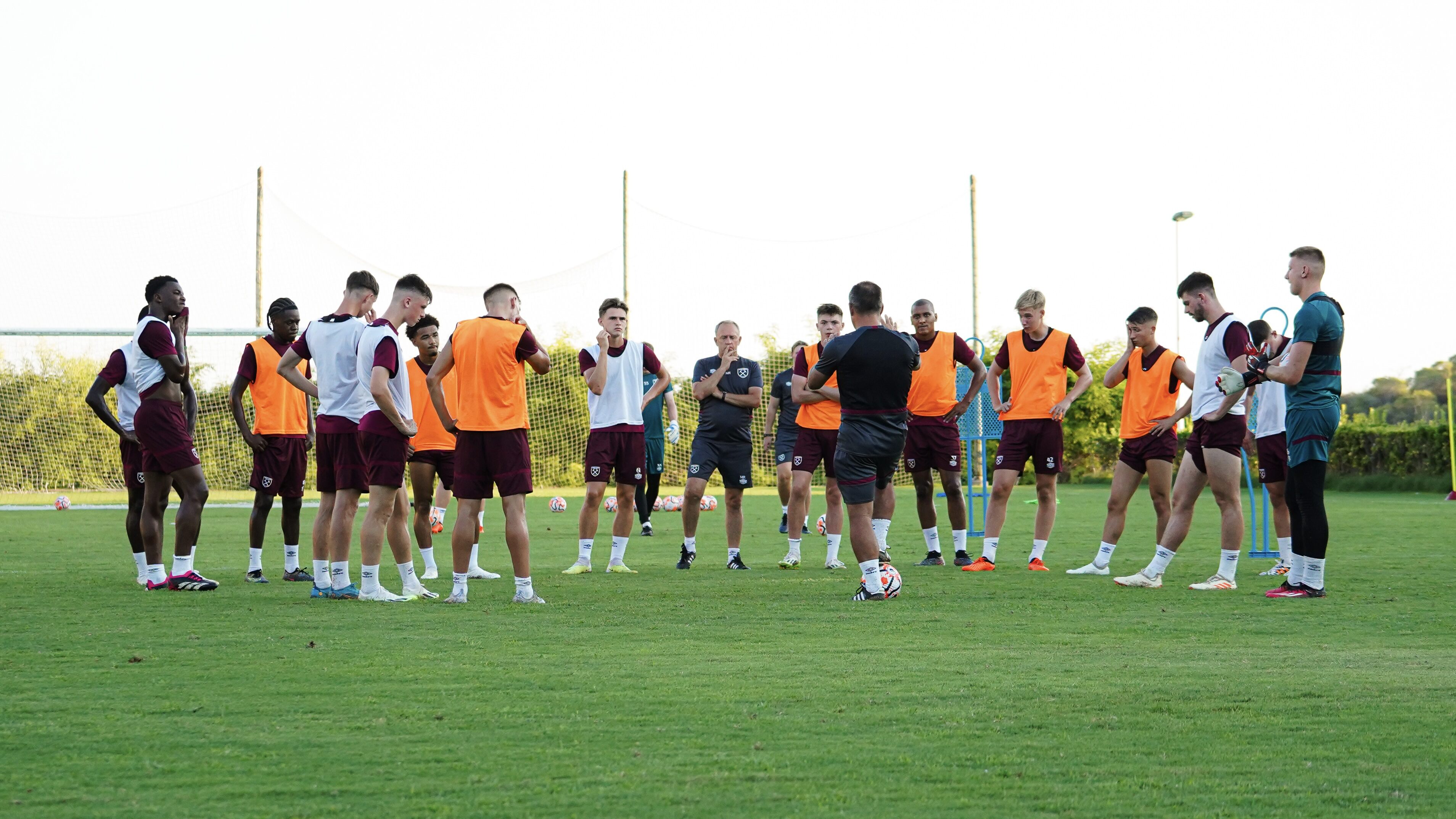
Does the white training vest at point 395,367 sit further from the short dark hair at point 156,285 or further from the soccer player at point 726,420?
the soccer player at point 726,420

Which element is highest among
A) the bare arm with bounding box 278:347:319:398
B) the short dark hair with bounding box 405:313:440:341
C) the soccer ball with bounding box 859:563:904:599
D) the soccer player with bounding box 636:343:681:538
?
the short dark hair with bounding box 405:313:440:341

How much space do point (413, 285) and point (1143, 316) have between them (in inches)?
224

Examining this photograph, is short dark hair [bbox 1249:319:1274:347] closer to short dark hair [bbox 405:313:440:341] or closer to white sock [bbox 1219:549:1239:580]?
white sock [bbox 1219:549:1239:580]

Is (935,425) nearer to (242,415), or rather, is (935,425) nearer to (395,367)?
(395,367)

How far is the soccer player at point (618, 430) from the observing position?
31.3 feet

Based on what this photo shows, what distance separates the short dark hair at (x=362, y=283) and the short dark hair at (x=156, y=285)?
4.16ft

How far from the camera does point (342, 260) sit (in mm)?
27500

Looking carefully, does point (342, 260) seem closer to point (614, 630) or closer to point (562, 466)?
point (562, 466)

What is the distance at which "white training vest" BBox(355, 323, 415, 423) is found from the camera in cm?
751

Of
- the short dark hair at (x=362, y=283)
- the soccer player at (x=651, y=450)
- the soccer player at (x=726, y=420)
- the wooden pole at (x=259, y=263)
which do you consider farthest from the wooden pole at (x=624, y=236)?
the short dark hair at (x=362, y=283)

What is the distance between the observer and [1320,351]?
7645 mm

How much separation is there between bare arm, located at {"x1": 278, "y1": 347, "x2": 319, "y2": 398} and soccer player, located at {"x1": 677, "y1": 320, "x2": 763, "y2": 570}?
11.6 ft

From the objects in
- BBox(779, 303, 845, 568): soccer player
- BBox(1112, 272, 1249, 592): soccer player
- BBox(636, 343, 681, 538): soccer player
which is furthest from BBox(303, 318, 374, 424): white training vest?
BBox(636, 343, 681, 538): soccer player

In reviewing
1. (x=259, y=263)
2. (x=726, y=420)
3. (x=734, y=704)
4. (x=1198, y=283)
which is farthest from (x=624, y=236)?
(x=734, y=704)
